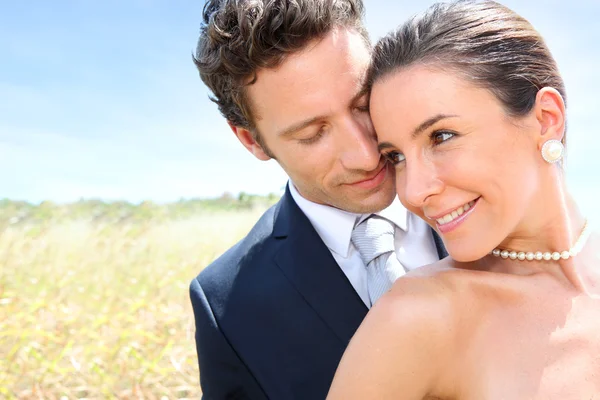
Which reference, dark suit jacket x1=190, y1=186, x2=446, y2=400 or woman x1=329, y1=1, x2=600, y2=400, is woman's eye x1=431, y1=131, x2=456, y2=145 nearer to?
woman x1=329, y1=1, x2=600, y2=400

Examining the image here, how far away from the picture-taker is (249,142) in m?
3.36

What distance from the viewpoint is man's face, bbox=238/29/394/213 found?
2535mm

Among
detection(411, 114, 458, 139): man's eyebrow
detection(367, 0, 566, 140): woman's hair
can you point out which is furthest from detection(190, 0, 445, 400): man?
detection(411, 114, 458, 139): man's eyebrow

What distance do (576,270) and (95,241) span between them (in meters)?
6.56

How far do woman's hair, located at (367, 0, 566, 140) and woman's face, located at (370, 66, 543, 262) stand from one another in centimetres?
4

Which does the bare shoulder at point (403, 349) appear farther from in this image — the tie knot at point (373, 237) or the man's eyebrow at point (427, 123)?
the tie knot at point (373, 237)

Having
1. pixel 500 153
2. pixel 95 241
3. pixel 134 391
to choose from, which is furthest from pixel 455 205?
pixel 95 241

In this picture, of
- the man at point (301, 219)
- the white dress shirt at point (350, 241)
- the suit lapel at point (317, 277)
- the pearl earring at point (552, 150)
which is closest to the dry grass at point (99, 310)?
the man at point (301, 219)

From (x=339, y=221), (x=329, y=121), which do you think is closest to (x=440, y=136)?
(x=329, y=121)

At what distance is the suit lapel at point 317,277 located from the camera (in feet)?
8.77

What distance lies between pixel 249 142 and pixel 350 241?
2.94 feet

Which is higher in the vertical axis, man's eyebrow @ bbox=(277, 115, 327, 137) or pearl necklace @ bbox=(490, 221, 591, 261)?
man's eyebrow @ bbox=(277, 115, 327, 137)

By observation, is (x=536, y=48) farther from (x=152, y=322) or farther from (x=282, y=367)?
(x=152, y=322)

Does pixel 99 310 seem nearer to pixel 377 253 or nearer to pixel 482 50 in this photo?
pixel 377 253
